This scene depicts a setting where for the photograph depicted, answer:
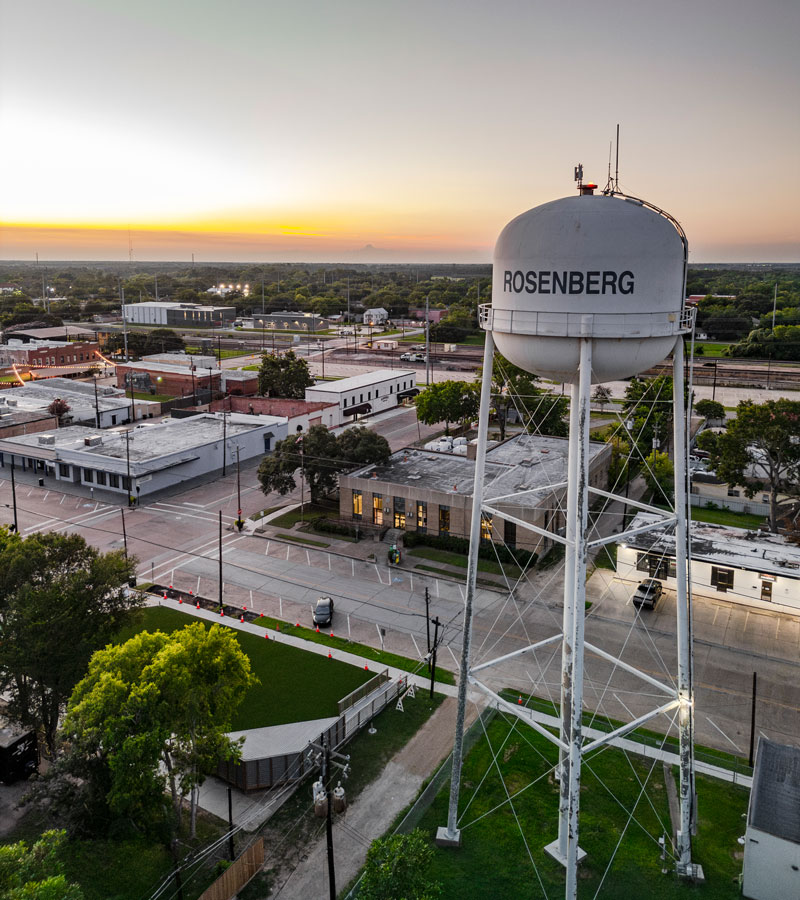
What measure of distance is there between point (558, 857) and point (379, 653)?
12.7 m

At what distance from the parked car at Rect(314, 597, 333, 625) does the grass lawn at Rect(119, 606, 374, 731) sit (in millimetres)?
2372

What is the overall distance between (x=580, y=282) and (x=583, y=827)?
15.9 metres

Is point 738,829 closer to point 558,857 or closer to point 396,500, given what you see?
point 558,857

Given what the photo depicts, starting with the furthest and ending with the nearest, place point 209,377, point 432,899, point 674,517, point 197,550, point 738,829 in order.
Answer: point 209,377, point 197,550, point 738,829, point 674,517, point 432,899

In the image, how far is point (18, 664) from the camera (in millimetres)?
22203

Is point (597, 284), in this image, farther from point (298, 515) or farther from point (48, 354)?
point (48, 354)

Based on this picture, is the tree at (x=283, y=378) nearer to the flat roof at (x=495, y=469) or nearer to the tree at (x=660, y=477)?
the flat roof at (x=495, y=469)

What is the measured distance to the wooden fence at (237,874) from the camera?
60.1ft

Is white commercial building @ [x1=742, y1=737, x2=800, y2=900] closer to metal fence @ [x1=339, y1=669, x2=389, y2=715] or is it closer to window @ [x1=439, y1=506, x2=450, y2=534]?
metal fence @ [x1=339, y1=669, x2=389, y2=715]

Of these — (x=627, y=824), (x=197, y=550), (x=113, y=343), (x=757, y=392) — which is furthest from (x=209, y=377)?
(x=627, y=824)

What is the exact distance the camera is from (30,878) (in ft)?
45.6

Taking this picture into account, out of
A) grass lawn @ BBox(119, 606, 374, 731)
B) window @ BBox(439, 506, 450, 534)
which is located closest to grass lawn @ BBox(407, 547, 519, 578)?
window @ BBox(439, 506, 450, 534)

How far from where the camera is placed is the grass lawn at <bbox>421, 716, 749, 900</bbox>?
61.8 feet

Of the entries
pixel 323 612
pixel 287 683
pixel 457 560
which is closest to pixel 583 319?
pixel 287 683
